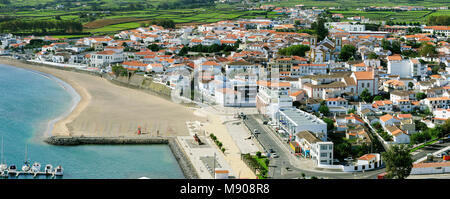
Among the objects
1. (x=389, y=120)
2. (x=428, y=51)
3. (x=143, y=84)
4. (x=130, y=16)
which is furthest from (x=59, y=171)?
(x=130, y=16)

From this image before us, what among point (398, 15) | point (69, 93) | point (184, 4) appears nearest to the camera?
point (69, 93)

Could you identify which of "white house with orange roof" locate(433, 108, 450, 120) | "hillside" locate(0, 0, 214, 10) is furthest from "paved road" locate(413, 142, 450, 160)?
"hillside" locate(0, 0, 214, 10)

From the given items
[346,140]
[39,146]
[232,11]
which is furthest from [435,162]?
[232,11]

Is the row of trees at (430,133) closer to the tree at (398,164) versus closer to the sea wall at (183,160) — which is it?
the tree at (398,164)

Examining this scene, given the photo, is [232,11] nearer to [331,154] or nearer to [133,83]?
[133,83]

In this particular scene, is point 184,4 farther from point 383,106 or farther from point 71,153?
point 71,153

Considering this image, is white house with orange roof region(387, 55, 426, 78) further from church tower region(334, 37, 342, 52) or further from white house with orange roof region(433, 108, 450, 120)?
white house with orange roof region(433, 108, 450, 120)
